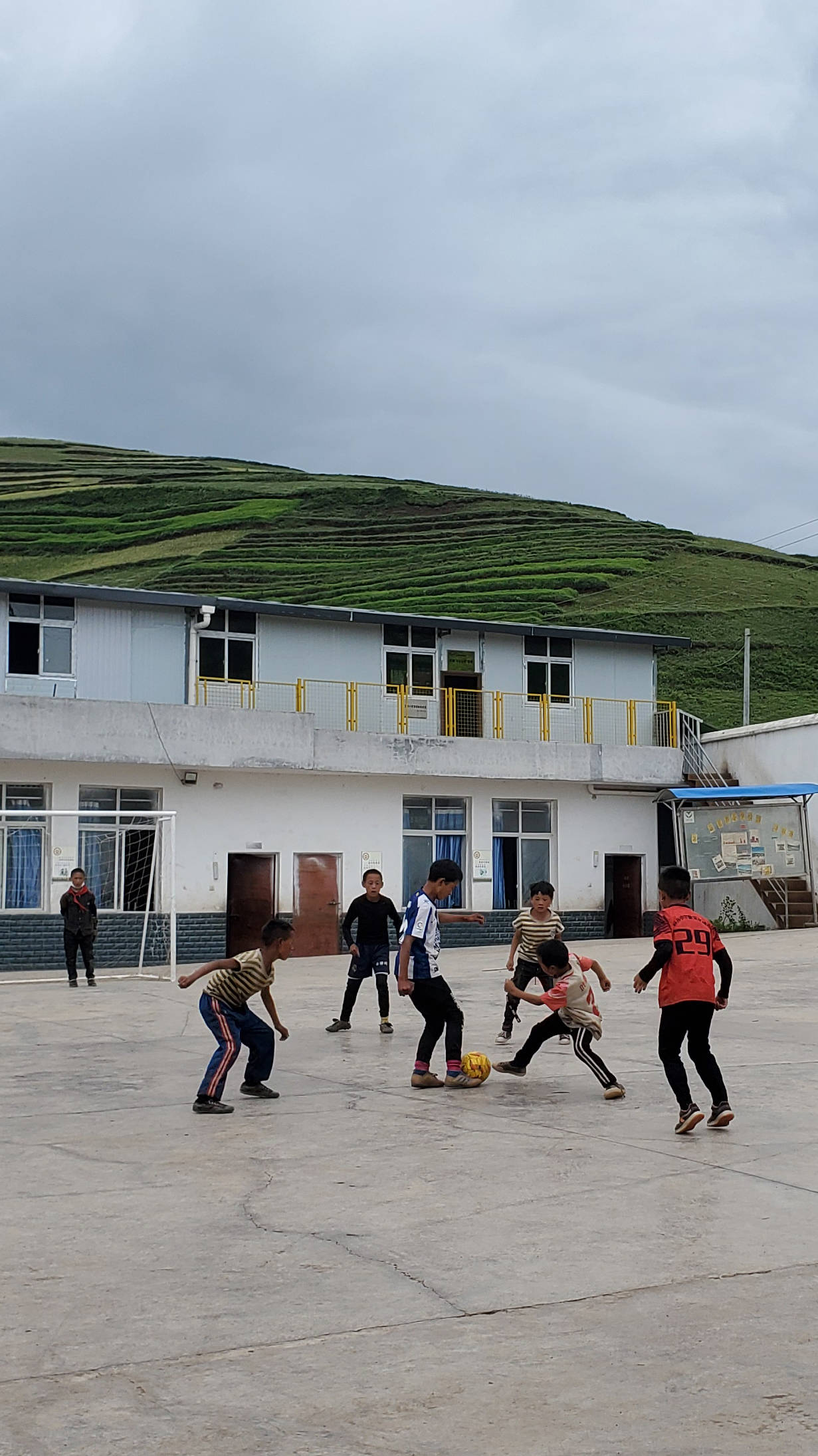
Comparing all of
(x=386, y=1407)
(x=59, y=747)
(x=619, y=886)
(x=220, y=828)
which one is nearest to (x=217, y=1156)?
(x=386, y=1407)

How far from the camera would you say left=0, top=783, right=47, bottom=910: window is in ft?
88.3

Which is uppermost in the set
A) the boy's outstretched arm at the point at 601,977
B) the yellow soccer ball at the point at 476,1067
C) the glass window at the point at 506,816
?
the glass window at the point at 506,816

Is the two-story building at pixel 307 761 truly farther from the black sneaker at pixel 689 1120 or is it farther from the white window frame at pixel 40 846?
the black sneaker at pixel 689 1120

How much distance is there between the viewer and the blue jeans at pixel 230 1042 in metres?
9.12

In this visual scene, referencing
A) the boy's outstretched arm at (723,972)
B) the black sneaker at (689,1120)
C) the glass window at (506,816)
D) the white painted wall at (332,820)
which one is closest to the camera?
the black sneaker at (689,1120)

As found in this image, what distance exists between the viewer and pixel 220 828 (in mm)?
29391

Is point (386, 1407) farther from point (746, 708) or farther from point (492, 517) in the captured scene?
point (492, 517)

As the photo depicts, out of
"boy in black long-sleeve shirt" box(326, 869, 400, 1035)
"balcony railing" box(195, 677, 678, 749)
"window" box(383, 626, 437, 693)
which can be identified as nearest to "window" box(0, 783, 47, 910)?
"balcony railing" box(195, 677, 678, 749)

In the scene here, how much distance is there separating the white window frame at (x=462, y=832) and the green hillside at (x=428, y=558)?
846 inches

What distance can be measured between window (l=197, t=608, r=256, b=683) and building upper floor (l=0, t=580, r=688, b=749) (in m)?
0.03

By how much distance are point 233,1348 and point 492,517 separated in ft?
275

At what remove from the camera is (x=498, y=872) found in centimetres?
3288

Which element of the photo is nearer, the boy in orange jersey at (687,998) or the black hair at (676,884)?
the boy in orange jersey at (687,998)

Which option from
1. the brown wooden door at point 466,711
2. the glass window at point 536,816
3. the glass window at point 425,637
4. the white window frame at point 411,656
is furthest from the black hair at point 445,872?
the glass window at point 536,816
